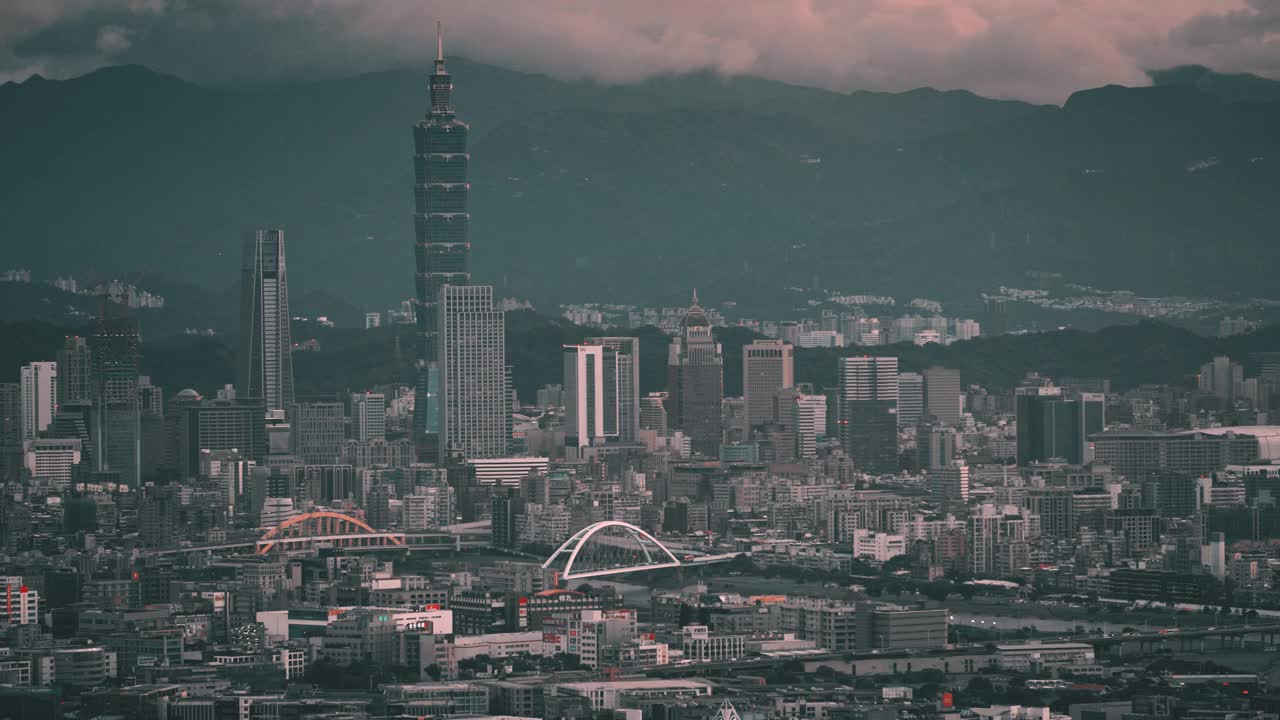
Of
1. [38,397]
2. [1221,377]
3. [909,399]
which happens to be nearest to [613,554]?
[38,397]

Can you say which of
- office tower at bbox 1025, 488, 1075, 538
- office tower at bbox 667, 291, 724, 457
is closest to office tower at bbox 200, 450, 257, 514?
office tower at bbox 667, 291, 724, 457

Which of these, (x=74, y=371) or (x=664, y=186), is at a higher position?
(x=664, y=186)

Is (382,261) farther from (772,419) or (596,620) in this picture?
(596,620)

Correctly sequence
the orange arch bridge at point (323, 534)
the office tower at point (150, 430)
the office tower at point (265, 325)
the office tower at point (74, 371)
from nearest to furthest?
the orange arch bridge at point (323, 534)
the office tower at point (150, 430)
the office tower at point (74, 371)
the office tower at point (265, 325)

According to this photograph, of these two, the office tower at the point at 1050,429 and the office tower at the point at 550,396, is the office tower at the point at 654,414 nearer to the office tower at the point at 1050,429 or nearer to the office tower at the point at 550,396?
the office tower at the point at 550,396

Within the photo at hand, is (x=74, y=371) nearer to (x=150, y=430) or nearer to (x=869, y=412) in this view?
(x=150, y=430)

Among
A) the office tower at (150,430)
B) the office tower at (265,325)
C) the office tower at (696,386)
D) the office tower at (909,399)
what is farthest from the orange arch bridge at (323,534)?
the office tower at (909,399)

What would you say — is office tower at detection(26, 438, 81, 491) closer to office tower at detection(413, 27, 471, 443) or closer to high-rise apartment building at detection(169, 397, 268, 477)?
high-rise apartment building at detection(169, 397, 268, 477)
